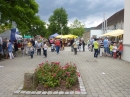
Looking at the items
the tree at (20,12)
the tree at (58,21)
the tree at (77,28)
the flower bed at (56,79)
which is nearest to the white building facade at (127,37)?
the flower bed at (56,79)

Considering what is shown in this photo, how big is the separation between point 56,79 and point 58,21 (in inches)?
2442

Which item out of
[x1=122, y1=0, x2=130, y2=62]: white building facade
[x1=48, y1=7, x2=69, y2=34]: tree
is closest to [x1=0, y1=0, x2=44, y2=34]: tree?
[x1=122, y1=0, x2=130, y2=62]: white building facade

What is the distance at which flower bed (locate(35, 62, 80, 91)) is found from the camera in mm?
5827

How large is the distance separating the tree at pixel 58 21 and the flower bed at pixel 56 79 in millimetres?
59995

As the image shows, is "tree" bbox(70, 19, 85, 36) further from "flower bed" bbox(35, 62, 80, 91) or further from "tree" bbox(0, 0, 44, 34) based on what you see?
"flower bed" bbox(35, 62, 80, 91)

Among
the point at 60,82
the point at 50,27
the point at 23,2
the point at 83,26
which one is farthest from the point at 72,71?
the point at 83,26

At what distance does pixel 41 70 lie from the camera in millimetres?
6453

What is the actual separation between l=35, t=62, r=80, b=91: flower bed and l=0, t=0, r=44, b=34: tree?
1181cm

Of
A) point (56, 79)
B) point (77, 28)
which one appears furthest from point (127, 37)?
point (77, 28)

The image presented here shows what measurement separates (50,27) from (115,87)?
62.1 m

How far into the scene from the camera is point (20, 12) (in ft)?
57.6

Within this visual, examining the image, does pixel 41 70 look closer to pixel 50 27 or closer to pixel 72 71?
pixel 72 71

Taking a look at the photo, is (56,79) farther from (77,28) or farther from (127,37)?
(77,28)

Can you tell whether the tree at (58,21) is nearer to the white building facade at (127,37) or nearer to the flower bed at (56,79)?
the white building facade at (127,37)
